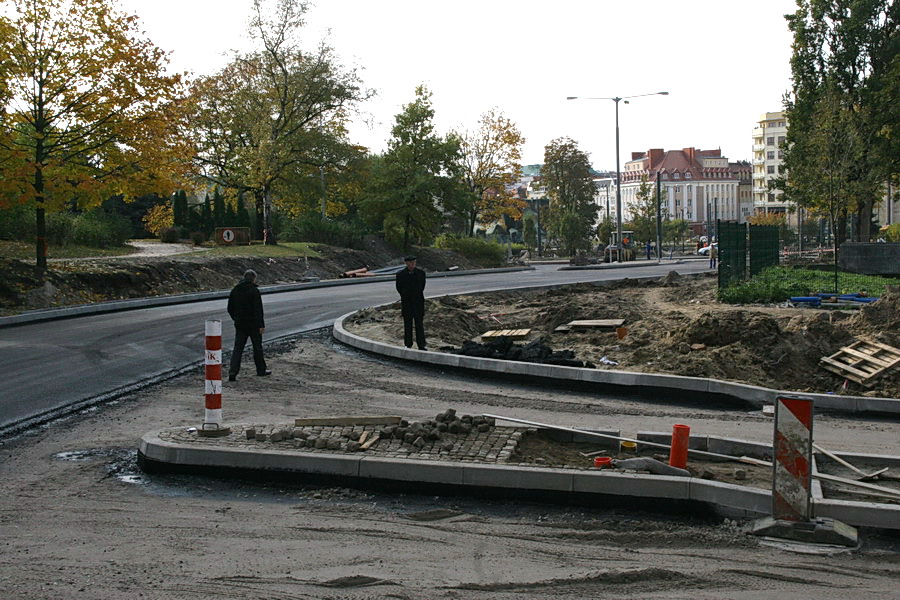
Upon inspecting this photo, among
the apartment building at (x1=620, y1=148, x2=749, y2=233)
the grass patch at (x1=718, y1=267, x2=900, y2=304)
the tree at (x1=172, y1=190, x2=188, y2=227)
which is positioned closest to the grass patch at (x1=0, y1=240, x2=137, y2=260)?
the tree at (x1=172, y1=190, x2=188, y2=227)

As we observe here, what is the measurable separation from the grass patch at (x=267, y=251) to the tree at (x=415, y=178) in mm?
5640

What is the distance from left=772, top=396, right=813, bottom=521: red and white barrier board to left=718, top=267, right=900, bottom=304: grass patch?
57.5ft

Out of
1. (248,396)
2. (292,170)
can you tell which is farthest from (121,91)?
(292,170)

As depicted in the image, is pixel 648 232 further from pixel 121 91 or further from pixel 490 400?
pixel 490 400

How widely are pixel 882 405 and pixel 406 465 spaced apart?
6.58 m

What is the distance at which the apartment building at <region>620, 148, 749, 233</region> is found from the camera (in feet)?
607

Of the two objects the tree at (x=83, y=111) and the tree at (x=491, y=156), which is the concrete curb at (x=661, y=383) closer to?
the tree at (x=83, y=111)

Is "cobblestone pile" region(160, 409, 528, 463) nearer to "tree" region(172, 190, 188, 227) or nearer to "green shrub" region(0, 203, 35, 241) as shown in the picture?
"green shrub" region(0, 203, 35, 241)

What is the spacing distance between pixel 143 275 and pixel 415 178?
21242 millimetres

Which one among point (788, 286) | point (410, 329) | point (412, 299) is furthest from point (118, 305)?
point (788, 286)

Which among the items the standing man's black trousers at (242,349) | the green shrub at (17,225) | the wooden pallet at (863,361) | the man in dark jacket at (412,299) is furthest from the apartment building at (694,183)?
the standing man's black trousers at (242,349)

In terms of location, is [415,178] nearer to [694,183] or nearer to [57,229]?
[57,229]

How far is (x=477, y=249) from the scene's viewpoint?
52281 mm

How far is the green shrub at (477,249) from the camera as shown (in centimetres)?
5216
